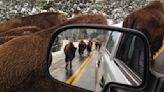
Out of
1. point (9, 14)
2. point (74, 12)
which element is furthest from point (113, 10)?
point (9, 14)

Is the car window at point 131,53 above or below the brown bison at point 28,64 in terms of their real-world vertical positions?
above

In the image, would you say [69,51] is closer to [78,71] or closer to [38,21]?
[78,71]

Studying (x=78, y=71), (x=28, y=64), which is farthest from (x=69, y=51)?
(x=28, y=64)

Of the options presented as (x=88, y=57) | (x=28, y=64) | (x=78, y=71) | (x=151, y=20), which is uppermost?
(x=88, y=57)

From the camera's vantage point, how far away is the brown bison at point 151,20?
4706mm

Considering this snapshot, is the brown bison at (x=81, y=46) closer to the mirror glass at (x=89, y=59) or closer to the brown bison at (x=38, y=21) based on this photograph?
the mirror glass at (x=89, y=59)

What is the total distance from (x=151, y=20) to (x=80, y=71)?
300 centimetres

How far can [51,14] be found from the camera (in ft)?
15.9

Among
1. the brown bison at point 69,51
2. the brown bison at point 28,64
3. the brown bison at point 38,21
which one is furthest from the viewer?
the brown bison at point 38,21

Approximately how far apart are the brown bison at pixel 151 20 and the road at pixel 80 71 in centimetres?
201

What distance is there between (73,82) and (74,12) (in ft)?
71.8

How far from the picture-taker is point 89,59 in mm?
2473

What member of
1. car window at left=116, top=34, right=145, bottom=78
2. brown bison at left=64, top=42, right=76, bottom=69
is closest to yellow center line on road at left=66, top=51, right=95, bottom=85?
brown bison at left=64, top=42, right=76, bottom=69

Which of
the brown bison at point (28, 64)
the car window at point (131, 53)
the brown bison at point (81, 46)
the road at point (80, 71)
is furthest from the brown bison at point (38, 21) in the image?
the brown bison at point (81, 46)
